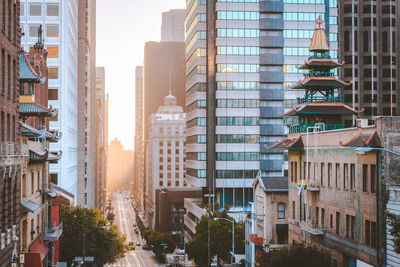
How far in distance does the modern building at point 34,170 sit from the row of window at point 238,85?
149ft

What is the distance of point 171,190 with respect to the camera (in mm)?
163625

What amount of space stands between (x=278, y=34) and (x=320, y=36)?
47029mm

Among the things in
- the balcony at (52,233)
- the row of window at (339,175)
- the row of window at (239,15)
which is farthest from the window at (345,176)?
the row of window at (239,15)

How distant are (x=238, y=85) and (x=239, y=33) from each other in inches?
362

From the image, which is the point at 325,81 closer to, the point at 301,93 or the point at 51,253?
the point at 51,253

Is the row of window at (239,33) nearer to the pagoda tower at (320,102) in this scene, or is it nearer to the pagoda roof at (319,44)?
the pagoda tower at (320,102)

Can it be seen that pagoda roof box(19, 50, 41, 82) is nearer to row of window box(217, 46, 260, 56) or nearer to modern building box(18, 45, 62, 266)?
modern building box(18, 45, 62, 266)

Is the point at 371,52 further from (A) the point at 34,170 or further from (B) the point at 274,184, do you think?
(A) the point at 34,170

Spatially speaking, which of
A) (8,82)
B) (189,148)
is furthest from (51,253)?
(189,148)

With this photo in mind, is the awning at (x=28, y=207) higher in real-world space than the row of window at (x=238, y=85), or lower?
lower

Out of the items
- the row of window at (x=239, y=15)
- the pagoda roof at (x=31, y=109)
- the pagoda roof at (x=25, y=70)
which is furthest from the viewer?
the row of window at (x=239, y=15)

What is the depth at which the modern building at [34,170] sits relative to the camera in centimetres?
4075

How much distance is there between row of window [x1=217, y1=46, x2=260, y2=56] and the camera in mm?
103062

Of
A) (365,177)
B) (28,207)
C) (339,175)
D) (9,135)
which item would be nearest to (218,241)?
(339,175)
